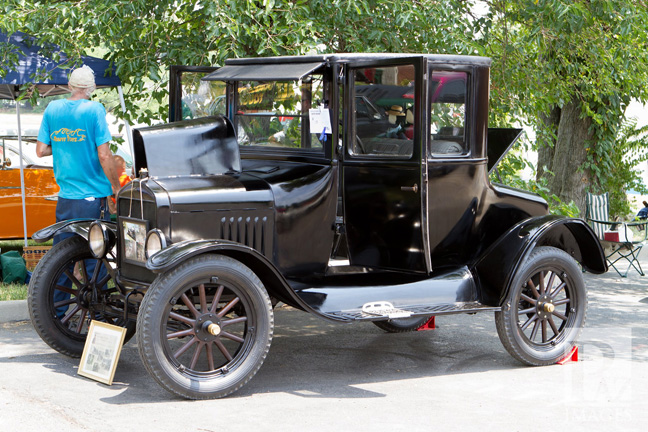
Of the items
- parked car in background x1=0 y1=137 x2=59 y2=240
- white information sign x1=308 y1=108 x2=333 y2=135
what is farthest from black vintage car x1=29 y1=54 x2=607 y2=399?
parked car in background x1=0 y1=137 x2=59 y2=240

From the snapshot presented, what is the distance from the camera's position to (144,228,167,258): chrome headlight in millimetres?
4617

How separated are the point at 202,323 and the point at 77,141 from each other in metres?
2.05

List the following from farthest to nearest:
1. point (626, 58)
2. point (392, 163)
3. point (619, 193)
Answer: point (619, 193) → point (626, 58) → point (392, 163)

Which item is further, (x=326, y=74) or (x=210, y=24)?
(x=210, y=24)

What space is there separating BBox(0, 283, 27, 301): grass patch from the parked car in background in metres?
2.36

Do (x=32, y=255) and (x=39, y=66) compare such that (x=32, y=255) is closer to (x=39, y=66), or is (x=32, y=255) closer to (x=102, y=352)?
(x=39, y=66)

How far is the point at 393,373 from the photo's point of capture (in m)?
5.38

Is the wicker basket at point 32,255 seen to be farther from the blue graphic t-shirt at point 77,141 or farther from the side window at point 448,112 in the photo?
the side window at point 448,112

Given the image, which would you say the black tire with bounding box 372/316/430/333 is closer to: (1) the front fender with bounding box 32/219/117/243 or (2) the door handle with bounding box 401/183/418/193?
(2) the door handle with bounding box 401/183/418/193

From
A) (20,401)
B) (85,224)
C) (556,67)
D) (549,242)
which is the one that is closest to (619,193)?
(556,67)

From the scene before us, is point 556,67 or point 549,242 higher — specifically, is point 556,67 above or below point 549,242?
above

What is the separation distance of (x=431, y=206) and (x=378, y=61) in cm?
101

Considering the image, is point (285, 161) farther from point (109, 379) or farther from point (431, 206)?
point (109, 379)

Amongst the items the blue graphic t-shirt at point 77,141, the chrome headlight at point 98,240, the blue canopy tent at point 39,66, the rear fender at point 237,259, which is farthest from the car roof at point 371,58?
the blue canopy tent at point 39,66
